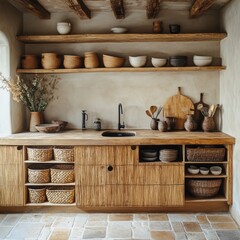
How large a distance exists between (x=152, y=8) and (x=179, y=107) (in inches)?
53.1

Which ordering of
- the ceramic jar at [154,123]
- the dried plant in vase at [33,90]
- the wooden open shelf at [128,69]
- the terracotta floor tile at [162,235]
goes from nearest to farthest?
1. the terracotta floor tile at [162,235]
2. the dried plant in vase at [33,90]
3. the wooden open shelf at [128,69]
4. the ceramic jar at [154,123]

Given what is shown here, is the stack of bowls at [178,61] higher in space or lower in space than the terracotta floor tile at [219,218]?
higher

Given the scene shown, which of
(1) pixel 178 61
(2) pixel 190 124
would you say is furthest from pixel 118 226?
(1) pixel 178 61

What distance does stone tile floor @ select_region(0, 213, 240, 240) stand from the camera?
330 cm

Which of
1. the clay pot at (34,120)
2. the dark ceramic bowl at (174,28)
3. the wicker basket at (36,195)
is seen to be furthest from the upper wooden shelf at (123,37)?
the wicker basket at (36,195)

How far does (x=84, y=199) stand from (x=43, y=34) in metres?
2.29

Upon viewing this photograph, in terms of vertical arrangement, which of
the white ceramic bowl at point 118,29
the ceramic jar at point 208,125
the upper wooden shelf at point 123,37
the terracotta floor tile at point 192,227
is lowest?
the terracotta floor tile at point 192,227

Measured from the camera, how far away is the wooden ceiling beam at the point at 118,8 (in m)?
3.71

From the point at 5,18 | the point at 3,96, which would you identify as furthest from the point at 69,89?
the point at 5,18

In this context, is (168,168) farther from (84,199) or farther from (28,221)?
(28,221)

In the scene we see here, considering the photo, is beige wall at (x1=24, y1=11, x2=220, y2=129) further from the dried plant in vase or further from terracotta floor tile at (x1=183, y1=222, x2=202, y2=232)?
terracotta floor tile at (x1=183, y1=222, x2=202, y2=232)

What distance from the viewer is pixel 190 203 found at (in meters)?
3.89

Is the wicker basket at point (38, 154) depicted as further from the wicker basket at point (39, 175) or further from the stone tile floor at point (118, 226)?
the stone tile floor at point (118, 226)

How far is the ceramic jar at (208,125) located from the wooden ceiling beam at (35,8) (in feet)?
8.16
